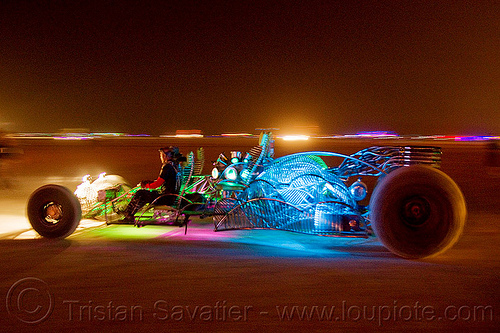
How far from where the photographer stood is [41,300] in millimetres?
4059

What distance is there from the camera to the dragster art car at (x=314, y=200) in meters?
5.19

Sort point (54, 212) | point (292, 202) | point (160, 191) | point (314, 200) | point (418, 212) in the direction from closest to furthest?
1. point (418, 212)
2. point (54, 212)
3. point (314, 200)
4. point (292, 202)
5. point (160, 191)

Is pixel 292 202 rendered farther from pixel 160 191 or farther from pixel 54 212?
pixel 54 212

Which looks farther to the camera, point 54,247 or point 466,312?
point 54,247

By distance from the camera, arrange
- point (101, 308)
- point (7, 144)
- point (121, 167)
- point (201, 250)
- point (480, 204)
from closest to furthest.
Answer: point (101, 308) < point (201, 250) < point (480, 204) < point (121, 167) < point (7, 144)

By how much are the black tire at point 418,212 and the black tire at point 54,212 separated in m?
4.88

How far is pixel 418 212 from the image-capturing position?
5297 mm

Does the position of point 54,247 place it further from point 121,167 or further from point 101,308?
point 121,167

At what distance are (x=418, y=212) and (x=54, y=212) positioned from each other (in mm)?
5913

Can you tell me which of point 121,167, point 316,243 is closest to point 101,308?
point 316,243

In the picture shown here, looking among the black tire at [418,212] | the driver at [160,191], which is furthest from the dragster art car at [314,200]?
the driver at [160,191]

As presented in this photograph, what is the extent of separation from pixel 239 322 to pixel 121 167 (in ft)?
45.0

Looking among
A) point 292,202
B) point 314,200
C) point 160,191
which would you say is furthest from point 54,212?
point 314,200

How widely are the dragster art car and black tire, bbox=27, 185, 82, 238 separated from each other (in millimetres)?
16
